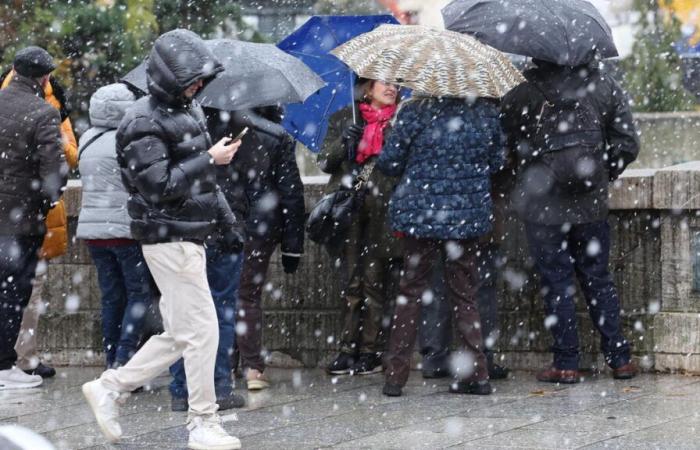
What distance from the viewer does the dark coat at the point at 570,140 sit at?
26.6ft

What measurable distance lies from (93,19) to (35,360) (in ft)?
42.9

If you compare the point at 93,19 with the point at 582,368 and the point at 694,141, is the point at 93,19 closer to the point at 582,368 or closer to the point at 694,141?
the point at 694,141

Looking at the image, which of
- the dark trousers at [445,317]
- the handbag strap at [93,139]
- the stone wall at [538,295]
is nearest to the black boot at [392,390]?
the dark trousers at [445,317]

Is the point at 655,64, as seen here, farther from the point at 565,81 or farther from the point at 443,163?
the point at 443,163

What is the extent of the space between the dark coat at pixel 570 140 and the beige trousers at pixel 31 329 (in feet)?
10.7

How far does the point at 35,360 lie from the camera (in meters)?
9.20

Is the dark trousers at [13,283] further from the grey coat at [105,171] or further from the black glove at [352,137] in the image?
the black glove at [352,137]

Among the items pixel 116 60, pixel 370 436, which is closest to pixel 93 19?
pixel 116 60

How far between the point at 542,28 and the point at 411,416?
7.88 ft

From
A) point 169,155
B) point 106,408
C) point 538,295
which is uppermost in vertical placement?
point 169,155

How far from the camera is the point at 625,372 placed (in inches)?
331

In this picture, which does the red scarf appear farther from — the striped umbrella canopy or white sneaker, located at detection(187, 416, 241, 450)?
white sneaker, located at detection(187, 416, 241, 450)

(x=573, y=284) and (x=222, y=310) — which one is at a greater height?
(x=222, y=310)

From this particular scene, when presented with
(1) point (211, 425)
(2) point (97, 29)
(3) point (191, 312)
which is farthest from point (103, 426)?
(2) point (97, 29)
